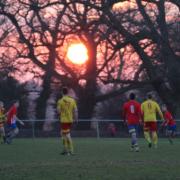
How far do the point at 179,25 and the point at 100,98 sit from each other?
12329 millimetres

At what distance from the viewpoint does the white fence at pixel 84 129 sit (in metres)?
47.3

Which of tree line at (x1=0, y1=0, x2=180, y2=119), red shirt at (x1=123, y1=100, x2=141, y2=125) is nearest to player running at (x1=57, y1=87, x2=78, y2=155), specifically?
red shirt at (x1=123, y1=100, x2=141, y2=125)

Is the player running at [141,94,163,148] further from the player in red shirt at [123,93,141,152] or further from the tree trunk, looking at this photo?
the tree trunk

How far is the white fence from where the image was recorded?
47.3 meters

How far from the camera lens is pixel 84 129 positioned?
166 ft

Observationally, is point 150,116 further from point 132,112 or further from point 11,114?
point 11,114

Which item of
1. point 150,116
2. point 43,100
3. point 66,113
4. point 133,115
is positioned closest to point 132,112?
point 133,115

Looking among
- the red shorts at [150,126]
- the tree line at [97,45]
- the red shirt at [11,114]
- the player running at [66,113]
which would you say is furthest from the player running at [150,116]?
the tree line at [97,45]

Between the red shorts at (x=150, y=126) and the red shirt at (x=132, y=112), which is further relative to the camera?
the red shorts at (x=150, y=126)

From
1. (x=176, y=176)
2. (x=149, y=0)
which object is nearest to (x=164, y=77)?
(x=149, y=0)

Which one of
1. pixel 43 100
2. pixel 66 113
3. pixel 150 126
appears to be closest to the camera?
pixel 66 113

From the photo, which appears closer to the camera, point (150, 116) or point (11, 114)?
point (150, 116)

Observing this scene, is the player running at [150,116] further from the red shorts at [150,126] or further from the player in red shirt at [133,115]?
the player in red shirt at [133,115]

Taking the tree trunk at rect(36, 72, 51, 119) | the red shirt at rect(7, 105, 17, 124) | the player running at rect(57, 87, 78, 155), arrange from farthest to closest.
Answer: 1. the tree trunk at rect(36, 72, 51, 119)
2. the red shirt at rect(7, 105, 17, 124)
3. the player running at rect(57, 87, 78, 155)
